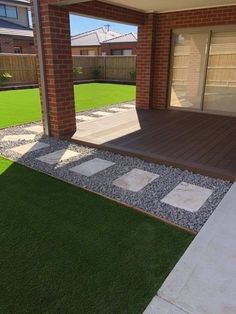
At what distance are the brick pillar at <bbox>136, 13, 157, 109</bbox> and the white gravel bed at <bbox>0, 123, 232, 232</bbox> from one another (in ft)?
11.4

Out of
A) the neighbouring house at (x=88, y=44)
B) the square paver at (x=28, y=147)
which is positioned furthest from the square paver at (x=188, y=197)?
the neighbouring house at (x=88, y=44)

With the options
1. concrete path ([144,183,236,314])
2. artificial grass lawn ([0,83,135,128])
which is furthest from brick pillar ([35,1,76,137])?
concrete path ([144,183,236,314])

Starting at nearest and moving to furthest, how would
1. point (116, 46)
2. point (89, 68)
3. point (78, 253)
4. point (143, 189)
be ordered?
point (78, 253) < point (143, 189) < point (89, 68) < point (116, 46)

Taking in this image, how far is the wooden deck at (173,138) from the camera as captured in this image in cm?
378

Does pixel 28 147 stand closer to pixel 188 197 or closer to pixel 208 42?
pixel 188 197

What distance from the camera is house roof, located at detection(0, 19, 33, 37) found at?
19337 mm

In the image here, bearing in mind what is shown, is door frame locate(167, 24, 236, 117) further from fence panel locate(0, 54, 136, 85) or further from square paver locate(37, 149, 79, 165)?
fence panel locate(0, 54, 136, 85)

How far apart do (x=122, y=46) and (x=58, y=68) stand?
21465 mm

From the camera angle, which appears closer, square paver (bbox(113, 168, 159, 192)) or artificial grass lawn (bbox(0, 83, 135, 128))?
square paver (bbox(113, 168, 159, 192))

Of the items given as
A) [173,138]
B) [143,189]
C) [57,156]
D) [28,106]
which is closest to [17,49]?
[28,106]

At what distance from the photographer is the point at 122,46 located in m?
24.3

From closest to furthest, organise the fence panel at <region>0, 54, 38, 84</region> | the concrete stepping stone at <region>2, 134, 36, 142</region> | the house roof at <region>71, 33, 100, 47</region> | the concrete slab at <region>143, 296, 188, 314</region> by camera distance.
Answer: the concrete slab at <region>143, 296, 188, 314</region>
the concrete stepping stone at <region>2, 134, 36, 142</region>
the fence panel at <region>0, 54, 38, 84</region>
the house roof at <region>71, 33, 100, 47</region>

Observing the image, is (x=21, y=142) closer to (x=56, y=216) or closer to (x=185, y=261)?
(x=56, y=216)

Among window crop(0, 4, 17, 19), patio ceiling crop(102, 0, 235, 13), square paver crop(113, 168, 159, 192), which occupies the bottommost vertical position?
square paver crop(113, 168, 159, 192)
